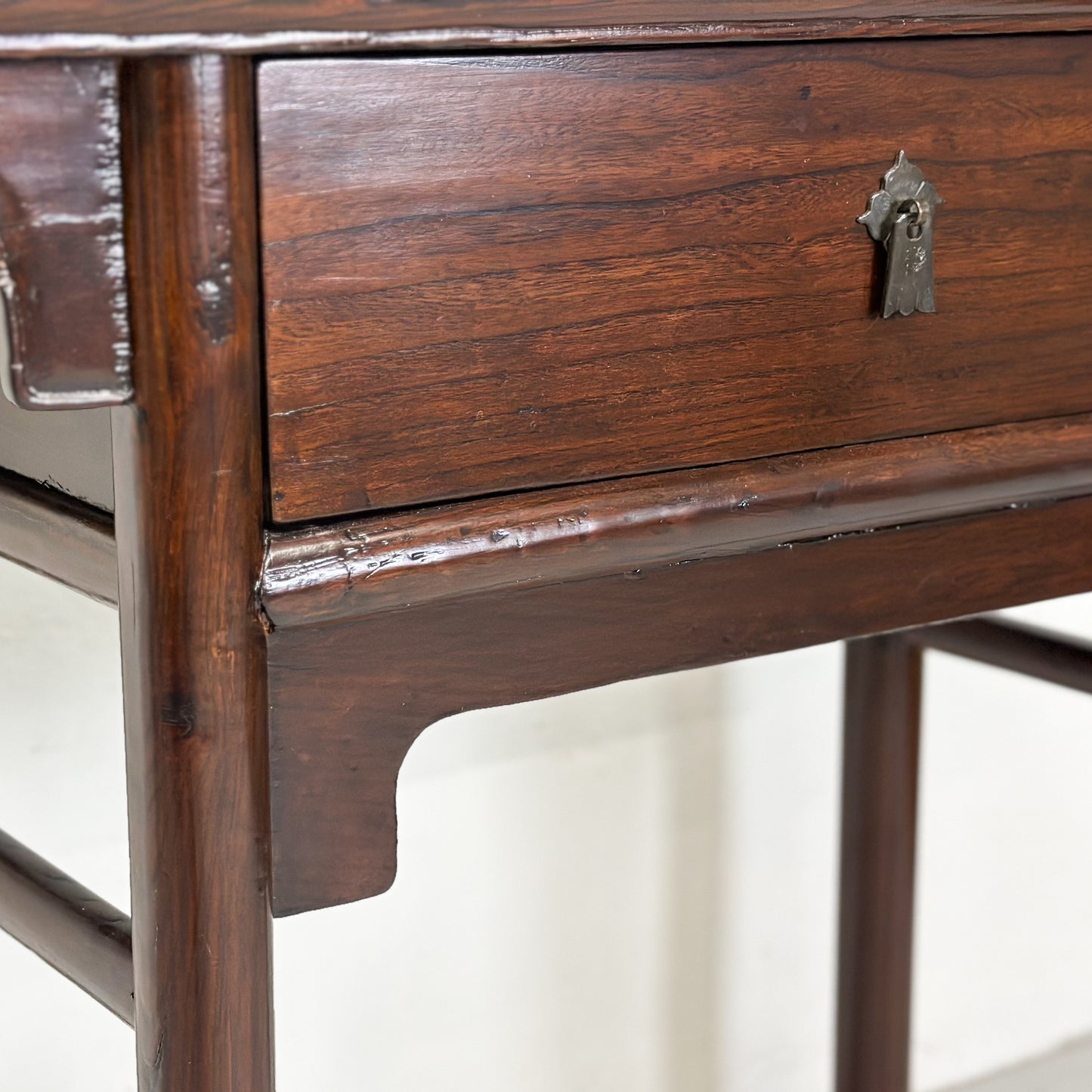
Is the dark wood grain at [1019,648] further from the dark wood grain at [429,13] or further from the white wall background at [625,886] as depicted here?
the dark wood grain at [429,13]

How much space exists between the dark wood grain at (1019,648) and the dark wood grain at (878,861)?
0.05 metres

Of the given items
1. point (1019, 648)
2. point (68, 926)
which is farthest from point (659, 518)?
point (1019, 648)

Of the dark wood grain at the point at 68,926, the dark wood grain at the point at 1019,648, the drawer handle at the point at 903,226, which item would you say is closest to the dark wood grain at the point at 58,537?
the dark wood grain at the point at 68,926

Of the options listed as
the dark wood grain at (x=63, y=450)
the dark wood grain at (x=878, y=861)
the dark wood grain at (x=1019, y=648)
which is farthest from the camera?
the dark wood grain at (x=878, y=861)

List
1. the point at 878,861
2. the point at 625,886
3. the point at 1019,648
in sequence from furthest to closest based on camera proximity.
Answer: the point at 625,886 < the point at 878,861 < the point at 1019,648

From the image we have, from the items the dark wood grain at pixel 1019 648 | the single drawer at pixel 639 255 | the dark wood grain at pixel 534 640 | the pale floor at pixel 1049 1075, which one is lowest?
the pale floor at pixel 1049 1075

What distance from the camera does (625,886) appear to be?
1.18m

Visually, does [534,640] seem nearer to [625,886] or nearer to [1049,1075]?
[625,886]

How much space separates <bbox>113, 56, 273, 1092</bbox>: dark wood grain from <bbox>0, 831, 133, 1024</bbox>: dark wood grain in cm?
5

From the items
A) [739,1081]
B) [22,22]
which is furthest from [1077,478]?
[739,1081]

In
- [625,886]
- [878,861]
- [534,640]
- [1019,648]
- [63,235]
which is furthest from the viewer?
[625,886]

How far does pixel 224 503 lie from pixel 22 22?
0.13 m

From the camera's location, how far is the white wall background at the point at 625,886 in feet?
3.10

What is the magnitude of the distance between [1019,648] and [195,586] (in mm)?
632
